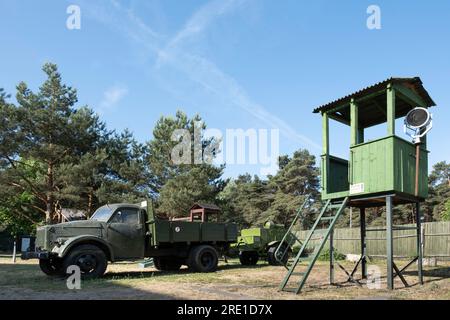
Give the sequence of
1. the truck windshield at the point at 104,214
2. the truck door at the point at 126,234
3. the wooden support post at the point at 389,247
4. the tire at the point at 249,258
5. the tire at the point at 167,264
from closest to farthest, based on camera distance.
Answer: the wooden support post at the point at 389,247, the truck door at the point at 126,234, the truck windshield at the point at 104,214, the tire at the point at 167,264, the tire at the point at 249,258

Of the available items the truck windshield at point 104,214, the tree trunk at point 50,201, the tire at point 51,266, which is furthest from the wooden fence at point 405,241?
the tree trunk at point 50,201

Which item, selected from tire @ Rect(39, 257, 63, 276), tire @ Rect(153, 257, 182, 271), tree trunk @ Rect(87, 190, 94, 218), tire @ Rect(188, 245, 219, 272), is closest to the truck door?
tire @ Rect(39, 257, 63, 276)

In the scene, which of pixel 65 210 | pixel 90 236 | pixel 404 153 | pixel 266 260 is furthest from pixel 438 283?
pixel 65 210

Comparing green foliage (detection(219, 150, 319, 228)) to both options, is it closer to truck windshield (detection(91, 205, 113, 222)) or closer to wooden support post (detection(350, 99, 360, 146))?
truck windshield (detection(91, 205, 113, 222))

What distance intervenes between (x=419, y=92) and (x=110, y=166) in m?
23.0

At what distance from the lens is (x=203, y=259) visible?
1438 centimetres

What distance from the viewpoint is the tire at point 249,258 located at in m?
18.1

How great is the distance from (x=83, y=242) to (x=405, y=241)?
52.9 feet

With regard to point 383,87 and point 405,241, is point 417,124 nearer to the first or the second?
point 383,87

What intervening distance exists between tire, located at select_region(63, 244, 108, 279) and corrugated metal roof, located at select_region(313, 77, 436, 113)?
21.7 ft

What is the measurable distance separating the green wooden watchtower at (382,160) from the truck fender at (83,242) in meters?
5.80

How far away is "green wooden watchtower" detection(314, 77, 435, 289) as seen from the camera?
9562 mm

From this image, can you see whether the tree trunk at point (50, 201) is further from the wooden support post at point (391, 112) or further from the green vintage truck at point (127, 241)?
the wooden support post at point (391, 112)

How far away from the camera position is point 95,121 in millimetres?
30844
